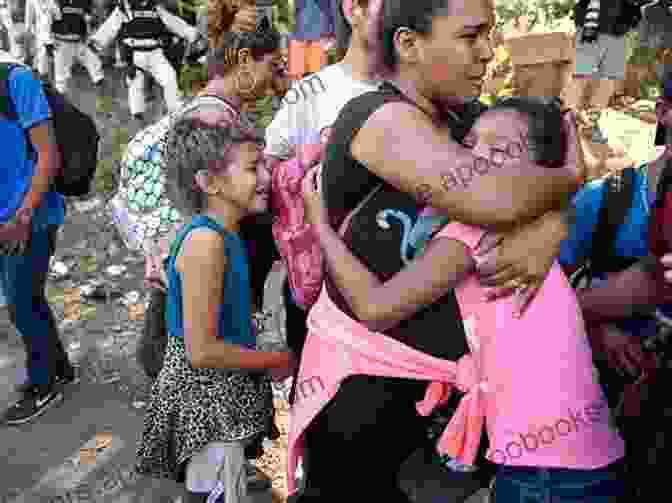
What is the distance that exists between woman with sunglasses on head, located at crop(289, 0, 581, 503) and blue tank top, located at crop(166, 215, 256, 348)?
496mm

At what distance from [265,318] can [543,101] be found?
127cm

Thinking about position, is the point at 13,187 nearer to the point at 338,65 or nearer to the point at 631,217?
the point at 338,65

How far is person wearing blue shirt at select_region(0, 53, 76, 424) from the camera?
303 cm

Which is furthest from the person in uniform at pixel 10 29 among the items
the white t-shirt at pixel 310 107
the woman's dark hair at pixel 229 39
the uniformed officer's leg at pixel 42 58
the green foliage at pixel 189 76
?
the white t-shirt at pixel 310 107

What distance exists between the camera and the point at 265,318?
8.07 feet

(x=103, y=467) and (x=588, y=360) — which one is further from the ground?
(x=588, y=360)

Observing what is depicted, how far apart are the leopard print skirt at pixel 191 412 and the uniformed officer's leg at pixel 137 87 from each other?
177 inches

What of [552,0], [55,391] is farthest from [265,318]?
[552,0]

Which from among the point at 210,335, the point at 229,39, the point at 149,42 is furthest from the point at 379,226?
the point at 149,42

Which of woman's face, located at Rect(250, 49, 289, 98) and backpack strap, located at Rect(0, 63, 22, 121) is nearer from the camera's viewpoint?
woman's face, located at Rect(250, 49, 289, 98)

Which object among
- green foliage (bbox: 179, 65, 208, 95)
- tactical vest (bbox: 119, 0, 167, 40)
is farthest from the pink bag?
green foliage (bbox: 179, 65, 208, 95)

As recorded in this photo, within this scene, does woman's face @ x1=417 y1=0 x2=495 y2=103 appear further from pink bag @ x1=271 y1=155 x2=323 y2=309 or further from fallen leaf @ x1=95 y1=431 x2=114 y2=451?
fallen leaf @ x1=95 y1=431 x2=114 y2=451

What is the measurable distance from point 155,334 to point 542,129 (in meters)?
1.71

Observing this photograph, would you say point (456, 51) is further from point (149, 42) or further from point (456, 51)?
point (149, 42)
